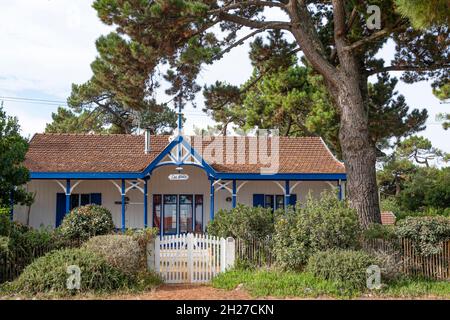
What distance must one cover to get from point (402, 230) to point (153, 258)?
6.30 m

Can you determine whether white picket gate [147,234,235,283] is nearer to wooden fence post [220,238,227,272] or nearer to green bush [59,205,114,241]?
wooden fence post [220,238,227,272]

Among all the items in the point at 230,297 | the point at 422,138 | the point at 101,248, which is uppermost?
the point at 422,138

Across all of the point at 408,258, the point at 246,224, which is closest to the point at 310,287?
the point at 246,224

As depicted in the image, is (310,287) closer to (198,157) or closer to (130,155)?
(198,157)

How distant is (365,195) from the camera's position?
46.4 ft

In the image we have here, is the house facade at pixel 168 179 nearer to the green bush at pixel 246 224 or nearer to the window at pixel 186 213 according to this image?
the window at pixel 186 213

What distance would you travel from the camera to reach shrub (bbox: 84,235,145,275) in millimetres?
10711

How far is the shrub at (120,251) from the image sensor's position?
35.1ft

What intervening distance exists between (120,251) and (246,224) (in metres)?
3.44

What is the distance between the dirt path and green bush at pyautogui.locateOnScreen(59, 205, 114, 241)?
2620 mm

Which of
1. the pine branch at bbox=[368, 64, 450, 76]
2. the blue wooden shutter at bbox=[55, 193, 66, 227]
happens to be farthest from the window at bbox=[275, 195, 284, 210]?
the blue wooden shutter at bbox=[55, 193, 66, 227]

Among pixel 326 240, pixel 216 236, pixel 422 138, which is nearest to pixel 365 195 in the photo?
pixel 326 240

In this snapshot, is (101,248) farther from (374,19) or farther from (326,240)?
(374,19)

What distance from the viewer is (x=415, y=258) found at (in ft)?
39.0
